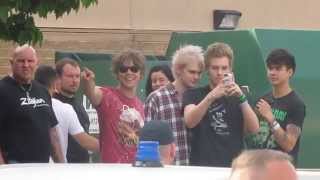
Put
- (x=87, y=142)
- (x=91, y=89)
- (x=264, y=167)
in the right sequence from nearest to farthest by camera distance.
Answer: (x=264, y=167) → (x=91, y=89) → (x=87, y=142)

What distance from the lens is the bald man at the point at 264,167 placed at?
9.26 ft

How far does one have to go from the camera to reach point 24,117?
711 centimetres

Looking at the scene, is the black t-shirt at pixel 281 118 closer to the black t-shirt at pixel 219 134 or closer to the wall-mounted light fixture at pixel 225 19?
the black t-shirt at pixel 219 134

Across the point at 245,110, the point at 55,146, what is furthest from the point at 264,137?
the point at 55,146

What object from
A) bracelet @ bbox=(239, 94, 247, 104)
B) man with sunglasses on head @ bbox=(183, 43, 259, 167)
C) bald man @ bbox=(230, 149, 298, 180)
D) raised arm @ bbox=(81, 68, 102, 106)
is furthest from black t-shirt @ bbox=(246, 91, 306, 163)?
bald man @ bbox=(230, 149, 298, 180)

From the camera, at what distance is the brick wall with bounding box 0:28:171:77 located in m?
17.5

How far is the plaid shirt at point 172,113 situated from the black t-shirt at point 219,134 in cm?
11

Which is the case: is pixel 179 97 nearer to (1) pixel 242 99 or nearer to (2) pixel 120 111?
(1) pixel 242 99

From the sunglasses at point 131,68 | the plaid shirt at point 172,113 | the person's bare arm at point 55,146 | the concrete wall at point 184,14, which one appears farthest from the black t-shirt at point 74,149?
the concrete wall at point 184,14

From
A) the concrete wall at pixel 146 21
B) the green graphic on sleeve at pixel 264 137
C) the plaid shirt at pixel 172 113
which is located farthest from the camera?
the concrete wall at pixel 146 21

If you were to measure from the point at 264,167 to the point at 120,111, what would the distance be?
13.9 ft

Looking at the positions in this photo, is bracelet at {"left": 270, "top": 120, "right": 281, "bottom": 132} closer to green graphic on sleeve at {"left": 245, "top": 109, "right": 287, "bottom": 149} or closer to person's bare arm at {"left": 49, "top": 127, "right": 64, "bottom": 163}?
green graphic on sleeve at {"left": 245, "top": 109, "right": 287, "bottom": 149}

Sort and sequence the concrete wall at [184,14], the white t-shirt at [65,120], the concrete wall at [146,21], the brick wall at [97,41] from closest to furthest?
the white t-shirt at [65,120]
the brick wall at [97,41]
the concrete wall at [146,21]
the concrete wall at [184,14]

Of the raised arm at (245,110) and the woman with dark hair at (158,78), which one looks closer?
A: the raised arm at (245,110)
